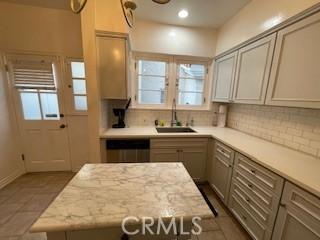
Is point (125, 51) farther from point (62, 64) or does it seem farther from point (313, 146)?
point (313, 146)

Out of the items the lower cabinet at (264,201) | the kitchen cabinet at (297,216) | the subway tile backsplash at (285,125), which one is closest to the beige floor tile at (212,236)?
the lower cabinet at (264,201)

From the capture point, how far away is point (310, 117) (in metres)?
1.56

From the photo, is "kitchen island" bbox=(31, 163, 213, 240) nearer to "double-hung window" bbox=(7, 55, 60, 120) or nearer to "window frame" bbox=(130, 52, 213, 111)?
"window frame" bbox=(130, 52, 213, 111)

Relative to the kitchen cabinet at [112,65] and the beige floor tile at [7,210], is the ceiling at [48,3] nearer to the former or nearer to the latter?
the kitchen cabinet at [112,65]

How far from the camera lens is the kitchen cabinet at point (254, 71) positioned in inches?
66.5

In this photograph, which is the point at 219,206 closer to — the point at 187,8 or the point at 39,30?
the point at 187,8

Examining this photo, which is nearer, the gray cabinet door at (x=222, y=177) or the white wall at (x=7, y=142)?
the gray cabinet door at (x=222, y=177)

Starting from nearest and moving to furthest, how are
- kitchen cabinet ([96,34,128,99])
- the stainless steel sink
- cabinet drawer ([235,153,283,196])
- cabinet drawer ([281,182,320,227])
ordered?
cabinet drawer ([281,182,320,227])
cabinet drawer ([235,153,283,196])
kitchen cabinet ([96,34,128,99])
the stainless steel sink

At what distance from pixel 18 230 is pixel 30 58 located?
2.38 meters

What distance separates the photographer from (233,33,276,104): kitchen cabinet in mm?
1688

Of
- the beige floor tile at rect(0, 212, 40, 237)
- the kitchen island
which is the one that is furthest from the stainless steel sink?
the beige floor tile at rect(0, 212, 40, 237)

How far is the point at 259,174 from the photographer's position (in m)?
1.40

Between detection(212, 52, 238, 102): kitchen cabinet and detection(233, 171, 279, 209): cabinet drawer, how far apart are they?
1193mm

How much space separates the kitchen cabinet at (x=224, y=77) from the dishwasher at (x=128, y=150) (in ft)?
4.79
